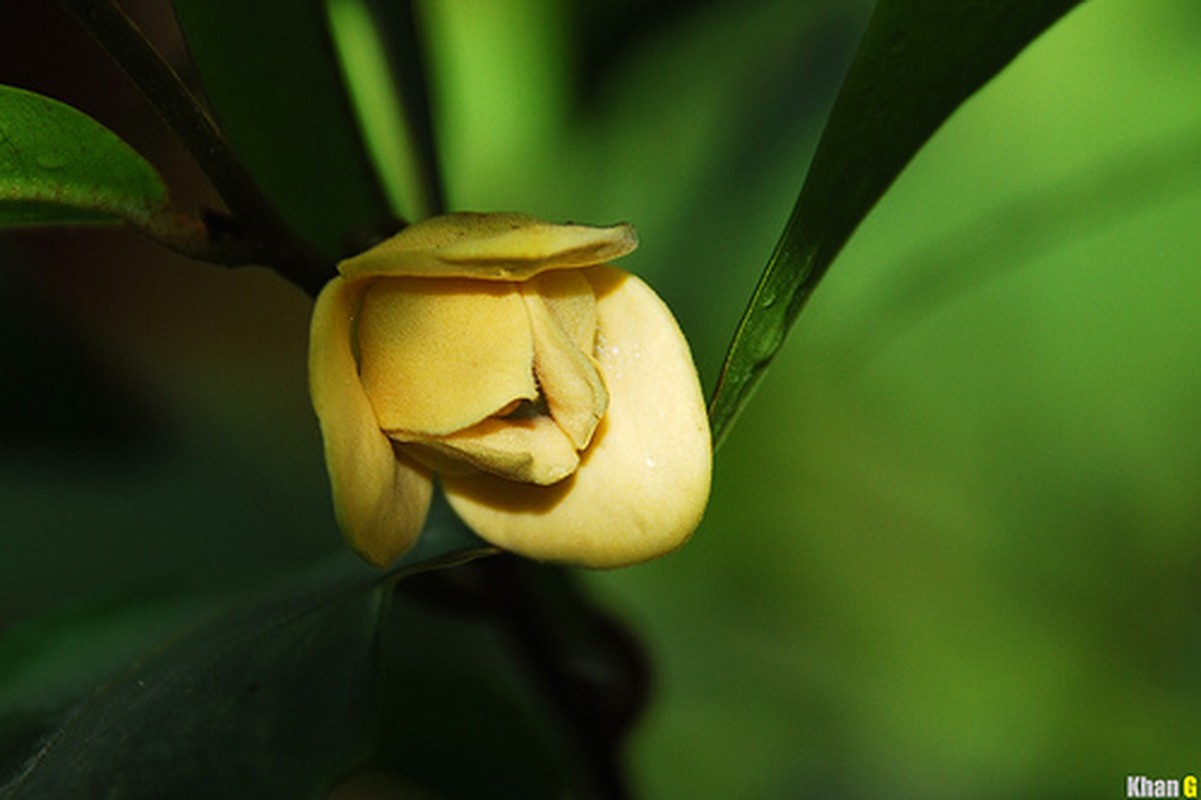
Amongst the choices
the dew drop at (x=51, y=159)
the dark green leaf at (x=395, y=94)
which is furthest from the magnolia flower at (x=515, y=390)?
the dark green leaf at (x=395, y=94)

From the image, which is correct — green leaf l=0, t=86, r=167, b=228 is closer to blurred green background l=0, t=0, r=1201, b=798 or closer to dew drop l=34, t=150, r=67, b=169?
dew drop l=34, t=150, r=67, b=169

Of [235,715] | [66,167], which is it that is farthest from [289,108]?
[235,715]

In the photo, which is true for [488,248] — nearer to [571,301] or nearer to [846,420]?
[571,301]

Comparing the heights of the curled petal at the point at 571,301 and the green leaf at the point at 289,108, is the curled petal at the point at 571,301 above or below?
below

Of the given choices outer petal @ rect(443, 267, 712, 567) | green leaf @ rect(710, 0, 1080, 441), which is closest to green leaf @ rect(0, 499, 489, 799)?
outer petal @ rect(443, 267, 712, 567)

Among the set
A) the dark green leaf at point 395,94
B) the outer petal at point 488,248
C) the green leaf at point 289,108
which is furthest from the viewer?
the dark green leaf at point 395,94

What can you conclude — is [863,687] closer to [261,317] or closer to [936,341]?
[936,341]

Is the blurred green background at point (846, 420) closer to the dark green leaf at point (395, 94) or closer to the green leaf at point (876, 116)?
the dark green leaf at point (395, 94)
